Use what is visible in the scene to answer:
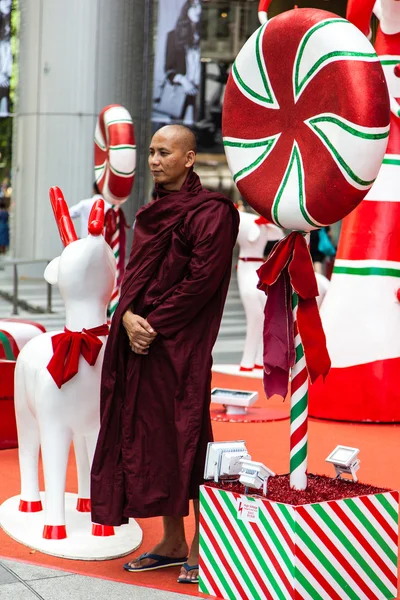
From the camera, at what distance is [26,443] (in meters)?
4.76

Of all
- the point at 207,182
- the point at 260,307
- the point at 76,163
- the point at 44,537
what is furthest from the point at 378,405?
the point at 207,182

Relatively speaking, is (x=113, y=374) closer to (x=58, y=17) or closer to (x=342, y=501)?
(x=342, y=501)

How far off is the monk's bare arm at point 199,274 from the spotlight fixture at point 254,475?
0.60m

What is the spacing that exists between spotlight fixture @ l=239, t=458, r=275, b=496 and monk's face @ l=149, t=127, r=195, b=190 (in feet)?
3.84

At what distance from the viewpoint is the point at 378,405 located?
734 cm

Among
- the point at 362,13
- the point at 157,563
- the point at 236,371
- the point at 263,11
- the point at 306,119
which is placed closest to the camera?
the point at 306,119

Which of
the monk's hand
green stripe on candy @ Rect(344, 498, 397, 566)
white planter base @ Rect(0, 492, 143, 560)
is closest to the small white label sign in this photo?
green stripe on candy @ Rect(344, 498, 397, 566)

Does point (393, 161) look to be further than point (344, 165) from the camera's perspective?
Yes

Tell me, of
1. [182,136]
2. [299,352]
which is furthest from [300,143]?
[299,352]

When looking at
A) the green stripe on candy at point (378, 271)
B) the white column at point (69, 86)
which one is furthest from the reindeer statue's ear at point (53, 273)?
the white column at point (69, 86)

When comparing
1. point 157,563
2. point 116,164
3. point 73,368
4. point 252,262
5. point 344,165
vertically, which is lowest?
point 157,563

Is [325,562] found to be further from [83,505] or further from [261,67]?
[261,67]

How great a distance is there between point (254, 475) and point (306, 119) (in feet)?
4.40

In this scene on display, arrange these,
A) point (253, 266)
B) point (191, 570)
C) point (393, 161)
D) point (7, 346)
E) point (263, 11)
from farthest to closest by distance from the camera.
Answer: point (253, 266)
point (393, 161)
point (263, 11)
point (7, 346)
point (191, 570)
